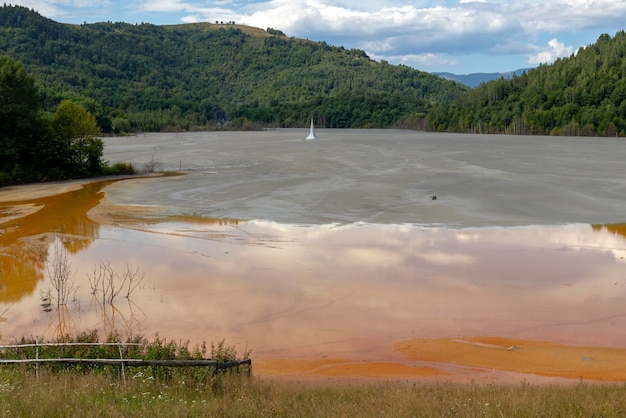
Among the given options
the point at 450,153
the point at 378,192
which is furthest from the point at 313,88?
the point at 378,192

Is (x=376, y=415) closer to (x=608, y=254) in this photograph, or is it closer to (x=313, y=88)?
(x=608, y=254)

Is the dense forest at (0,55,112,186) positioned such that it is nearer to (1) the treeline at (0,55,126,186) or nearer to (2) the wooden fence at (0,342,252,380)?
(1) the treeline at (0,55,126,186)

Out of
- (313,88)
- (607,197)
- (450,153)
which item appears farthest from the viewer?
(313,88)

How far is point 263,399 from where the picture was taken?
7480mm

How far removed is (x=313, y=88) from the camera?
192000mm

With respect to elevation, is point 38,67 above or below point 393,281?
above

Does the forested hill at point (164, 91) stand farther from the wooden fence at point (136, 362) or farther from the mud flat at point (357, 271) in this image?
the wooden fence at point (136, 362)

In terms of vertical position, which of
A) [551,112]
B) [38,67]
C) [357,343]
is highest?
[38,67]

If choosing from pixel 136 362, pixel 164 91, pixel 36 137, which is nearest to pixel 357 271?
pixel 136 362

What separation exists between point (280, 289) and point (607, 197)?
806 inches

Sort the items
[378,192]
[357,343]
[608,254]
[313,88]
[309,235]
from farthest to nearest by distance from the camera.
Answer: [313,88]
[378,192]
[309,235]
[608,254]
[357,343]

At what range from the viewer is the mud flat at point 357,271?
11242 mm

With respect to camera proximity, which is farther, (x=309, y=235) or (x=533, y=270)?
(x=309, y=235)

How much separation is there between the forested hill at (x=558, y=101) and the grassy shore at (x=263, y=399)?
103 metres
